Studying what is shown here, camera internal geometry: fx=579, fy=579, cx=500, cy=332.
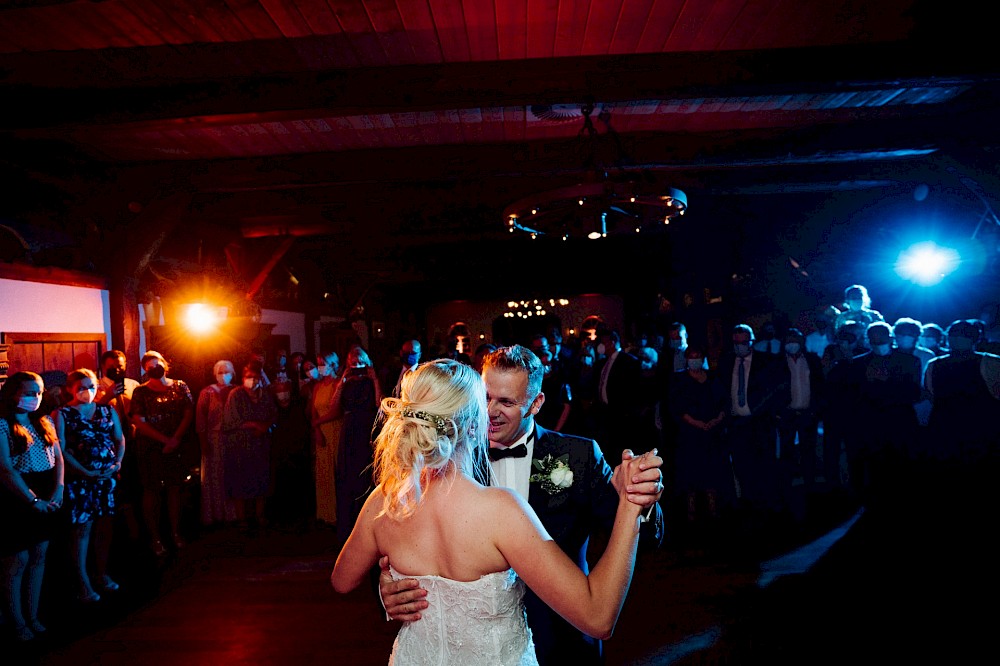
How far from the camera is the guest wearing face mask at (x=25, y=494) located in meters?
3.33

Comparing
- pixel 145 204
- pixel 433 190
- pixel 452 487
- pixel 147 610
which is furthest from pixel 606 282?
pixel 452 487

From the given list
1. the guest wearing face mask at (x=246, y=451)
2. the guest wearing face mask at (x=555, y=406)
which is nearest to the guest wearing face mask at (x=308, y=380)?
the guest wearing face mask at (x=246, y=451)

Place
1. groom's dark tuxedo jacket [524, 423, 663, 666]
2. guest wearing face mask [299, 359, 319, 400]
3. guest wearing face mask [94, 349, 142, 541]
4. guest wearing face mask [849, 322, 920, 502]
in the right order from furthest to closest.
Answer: guest wearing face mask [299, 359, 319, 400] → guest wearing face mask [94, 349, 142, 541] → guest wearing face mask [849, 322, 920, 502] → groom's dark tuxedo jacket [524, 423, 663, 666]

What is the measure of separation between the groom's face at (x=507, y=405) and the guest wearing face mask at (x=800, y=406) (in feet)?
13.1

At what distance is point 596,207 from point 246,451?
4290 mm

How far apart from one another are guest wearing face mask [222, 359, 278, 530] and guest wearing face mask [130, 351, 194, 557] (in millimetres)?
496

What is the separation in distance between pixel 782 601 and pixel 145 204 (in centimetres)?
591

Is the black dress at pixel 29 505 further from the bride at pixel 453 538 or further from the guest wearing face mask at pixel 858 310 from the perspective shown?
the guest wearing face mask at pixel 858 310

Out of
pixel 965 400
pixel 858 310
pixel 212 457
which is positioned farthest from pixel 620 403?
pixel 212 457

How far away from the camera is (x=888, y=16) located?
9.67 ft

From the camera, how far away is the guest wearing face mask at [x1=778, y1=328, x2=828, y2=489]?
534 cm

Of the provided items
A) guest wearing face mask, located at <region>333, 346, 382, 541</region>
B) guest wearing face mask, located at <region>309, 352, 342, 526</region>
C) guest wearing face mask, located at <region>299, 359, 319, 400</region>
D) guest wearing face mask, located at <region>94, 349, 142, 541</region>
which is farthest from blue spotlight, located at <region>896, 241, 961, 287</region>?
guest wearing face mask, located at <region>94, 349, 142, 541</region>

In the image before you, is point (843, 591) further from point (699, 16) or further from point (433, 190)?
point (433, 190)

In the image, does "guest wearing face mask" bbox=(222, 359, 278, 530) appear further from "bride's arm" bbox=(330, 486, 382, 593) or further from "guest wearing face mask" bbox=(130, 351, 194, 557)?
"bride's arm" bbox=(330, 486, 382, 593)
